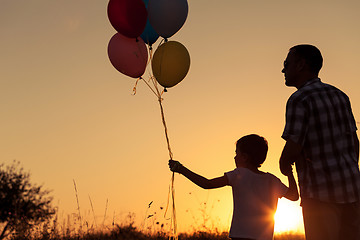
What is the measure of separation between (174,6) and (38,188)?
827 inches

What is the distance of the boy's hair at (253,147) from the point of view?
170 inches

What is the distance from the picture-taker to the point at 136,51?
659 centimetres

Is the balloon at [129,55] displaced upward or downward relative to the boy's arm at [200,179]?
upward

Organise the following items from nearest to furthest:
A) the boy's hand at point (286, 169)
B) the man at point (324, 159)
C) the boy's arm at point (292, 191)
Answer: the man at point (324, 159) < the boy's hand at point (286, 169) < the boy's arm at point (292, 191)

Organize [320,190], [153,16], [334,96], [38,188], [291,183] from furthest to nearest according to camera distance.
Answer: [38,188] → [153,16] → [291,183] → [334,96] → [320,190]

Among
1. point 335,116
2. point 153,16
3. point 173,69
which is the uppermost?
point 153,16

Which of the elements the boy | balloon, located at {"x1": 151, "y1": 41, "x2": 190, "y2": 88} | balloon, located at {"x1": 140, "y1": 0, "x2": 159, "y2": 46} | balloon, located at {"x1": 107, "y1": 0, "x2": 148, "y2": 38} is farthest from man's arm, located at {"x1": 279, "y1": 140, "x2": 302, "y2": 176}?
balloon, located at {"x1": 140, "y1": 0, "x2": 159, "y2": 46}

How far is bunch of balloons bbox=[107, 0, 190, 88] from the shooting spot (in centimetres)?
652

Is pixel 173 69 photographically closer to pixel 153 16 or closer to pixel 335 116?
pixel 153 16

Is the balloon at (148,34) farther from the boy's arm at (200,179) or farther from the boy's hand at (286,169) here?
the boy's hand at (286,169)

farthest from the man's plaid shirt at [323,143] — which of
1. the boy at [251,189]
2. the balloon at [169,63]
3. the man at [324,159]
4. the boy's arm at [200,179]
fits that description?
the balloon at [169,63]

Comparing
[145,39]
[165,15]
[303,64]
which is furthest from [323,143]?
[145,39]

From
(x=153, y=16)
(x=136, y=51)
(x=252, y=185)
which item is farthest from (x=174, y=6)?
(x=252, y=185)

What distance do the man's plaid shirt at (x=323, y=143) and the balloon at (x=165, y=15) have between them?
3.36 meters
